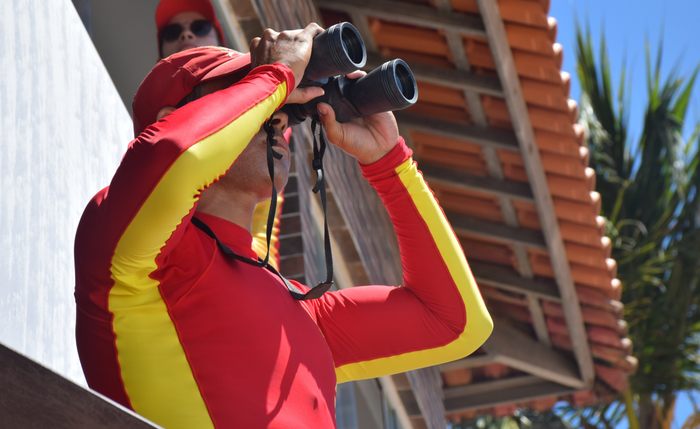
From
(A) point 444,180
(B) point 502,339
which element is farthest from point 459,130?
(B) point 502,339

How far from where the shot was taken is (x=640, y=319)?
861 cm

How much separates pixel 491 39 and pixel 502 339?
2.69 m

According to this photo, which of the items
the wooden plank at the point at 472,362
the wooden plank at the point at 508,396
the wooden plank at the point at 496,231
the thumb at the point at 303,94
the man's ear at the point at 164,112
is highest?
the thumb at the point at 303,94

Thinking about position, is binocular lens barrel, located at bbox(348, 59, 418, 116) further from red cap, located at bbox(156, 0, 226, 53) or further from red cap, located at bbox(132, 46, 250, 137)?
red cap, located at bbox(156, 0, 226, 53)

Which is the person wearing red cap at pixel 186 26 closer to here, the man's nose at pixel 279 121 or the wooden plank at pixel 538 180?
the man's nose at pixel 279 121

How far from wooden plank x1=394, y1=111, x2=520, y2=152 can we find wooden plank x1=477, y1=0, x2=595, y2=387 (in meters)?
0.14

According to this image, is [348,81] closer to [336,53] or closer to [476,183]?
[336,53]

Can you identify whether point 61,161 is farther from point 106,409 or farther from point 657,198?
point 657,198

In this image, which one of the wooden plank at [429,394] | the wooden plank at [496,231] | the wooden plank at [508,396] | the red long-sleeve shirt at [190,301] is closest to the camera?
the red long-sleeve shirt at [190,301]

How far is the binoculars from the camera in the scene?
1.42 metres

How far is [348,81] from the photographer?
1.60m

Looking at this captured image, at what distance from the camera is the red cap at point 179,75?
1475mm

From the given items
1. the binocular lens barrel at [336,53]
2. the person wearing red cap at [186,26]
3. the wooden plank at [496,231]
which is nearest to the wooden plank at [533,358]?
the wooden plank at [496,231]

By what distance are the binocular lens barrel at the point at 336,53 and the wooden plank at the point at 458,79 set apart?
7.72 ft
